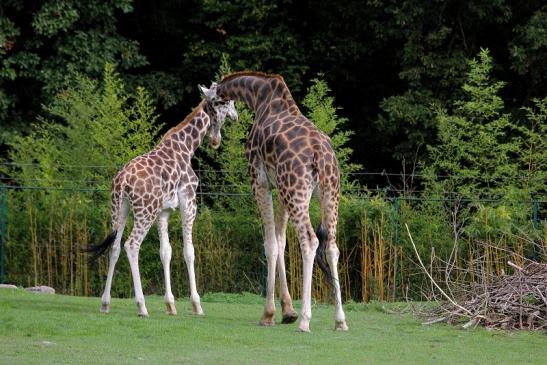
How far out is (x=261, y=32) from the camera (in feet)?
81.0

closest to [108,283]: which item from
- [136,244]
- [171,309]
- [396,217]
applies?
[136,244]

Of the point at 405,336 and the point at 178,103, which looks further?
the point at 178,103

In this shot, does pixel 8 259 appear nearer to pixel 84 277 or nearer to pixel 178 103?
pixel 84 277

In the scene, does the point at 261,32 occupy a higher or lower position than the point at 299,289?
higher

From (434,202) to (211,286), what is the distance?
376cm

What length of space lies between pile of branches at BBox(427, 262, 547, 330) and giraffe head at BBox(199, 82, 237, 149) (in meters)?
3.50

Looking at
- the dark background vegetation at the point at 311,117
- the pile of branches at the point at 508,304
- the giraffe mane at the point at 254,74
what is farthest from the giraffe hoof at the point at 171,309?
the dark background vegetation at the point at 311,117

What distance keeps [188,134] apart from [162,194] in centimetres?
115

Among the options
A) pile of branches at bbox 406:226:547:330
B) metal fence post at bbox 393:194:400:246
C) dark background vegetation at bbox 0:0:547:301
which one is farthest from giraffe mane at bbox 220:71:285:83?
metal fence post at bbox 393:194:400:246

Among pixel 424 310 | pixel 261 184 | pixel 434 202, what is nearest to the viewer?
pixel 261 184

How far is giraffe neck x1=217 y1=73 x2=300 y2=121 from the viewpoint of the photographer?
11.9 meters

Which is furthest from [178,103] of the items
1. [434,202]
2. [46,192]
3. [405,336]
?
[405,336]

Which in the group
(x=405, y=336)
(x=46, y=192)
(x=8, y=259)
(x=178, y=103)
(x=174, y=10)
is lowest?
(x=405, y=336)

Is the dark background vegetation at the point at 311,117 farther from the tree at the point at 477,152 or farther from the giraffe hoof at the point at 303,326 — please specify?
the giraffe hoof at the point at 303,326
